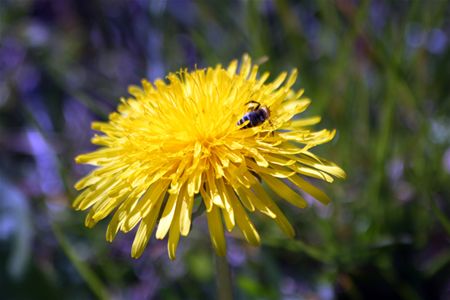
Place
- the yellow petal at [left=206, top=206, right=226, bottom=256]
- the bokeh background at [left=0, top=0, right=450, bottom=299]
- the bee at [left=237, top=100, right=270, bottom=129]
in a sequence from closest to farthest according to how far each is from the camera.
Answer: the yellow petal at [left=206, top=206, right=226, bottom=256] → the bee at [left=237, top=100, right=270, bottom=129] → the bokeh background at [left=0, top=0, right=450, bottom=299]

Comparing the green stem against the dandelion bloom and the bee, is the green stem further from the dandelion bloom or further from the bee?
the bee

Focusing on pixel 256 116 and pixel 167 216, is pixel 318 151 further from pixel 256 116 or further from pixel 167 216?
pixel 167 216

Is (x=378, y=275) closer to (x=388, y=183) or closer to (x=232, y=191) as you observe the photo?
(x=388, y=183)

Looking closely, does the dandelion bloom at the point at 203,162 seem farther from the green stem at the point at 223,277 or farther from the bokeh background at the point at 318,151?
the bokeh background at the point at 318,151

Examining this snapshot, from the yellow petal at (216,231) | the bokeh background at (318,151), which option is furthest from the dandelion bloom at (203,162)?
the bokeh background at (318,151)

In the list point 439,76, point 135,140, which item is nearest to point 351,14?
point 439,76

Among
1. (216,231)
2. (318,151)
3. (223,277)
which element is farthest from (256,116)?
(318,151)

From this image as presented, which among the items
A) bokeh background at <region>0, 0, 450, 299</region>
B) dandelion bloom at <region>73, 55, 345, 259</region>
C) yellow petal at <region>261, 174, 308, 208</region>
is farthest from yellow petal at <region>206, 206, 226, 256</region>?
bokeh background at <region>0, 0, 450, 299</region>
